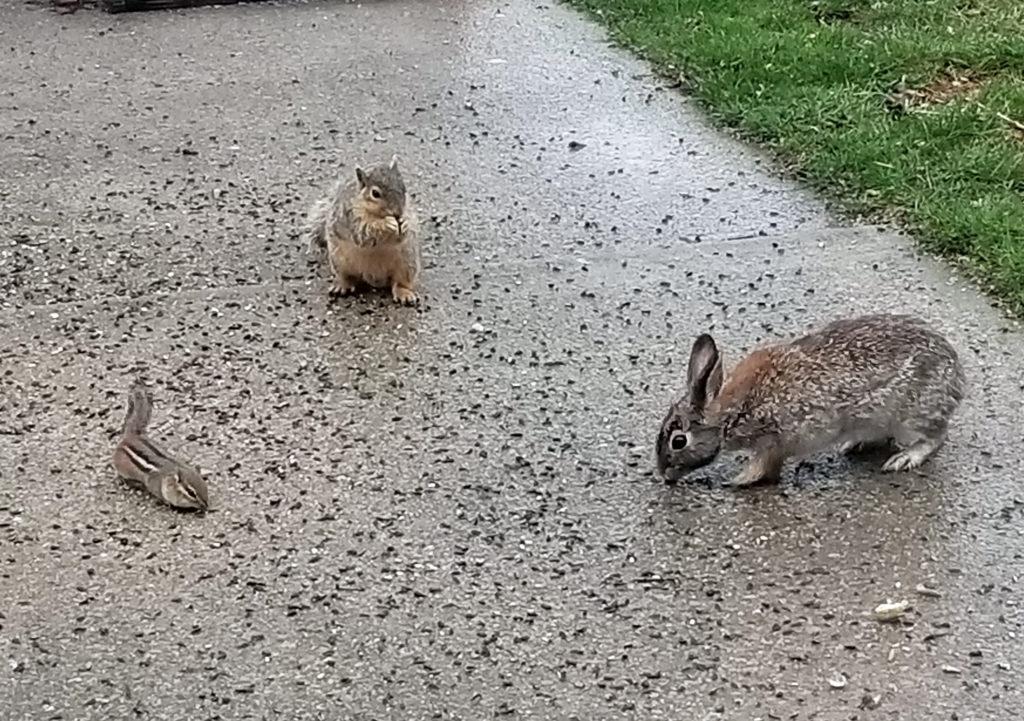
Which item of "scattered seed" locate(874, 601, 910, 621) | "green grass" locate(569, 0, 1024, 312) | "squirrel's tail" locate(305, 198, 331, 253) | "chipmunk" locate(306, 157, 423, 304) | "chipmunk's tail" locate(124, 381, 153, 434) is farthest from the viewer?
"green grass" locate(569, 0, 1024, 312)

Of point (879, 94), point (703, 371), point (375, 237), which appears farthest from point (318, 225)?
point (879, 94)

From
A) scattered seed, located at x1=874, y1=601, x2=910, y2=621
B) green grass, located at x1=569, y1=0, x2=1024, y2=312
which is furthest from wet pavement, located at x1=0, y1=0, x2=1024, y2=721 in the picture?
green grass, located at x1=569, y1=0, x2=1024, y2=312

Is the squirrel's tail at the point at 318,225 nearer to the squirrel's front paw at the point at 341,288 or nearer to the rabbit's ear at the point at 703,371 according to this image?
the squirrel's front paw at the point at 341,288

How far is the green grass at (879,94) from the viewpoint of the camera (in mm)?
6078

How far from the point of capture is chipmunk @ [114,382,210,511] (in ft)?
14.1

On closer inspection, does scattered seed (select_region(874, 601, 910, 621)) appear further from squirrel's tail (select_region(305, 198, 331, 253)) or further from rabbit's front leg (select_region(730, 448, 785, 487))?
squirrel's tail (select_region(305, 198, 331, 253))

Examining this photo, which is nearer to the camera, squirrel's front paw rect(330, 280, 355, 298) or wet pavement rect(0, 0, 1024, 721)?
wet pavement rect(0, 0, 1024, 721)

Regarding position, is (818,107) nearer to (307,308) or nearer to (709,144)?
(709,144)

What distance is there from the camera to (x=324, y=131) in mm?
7387

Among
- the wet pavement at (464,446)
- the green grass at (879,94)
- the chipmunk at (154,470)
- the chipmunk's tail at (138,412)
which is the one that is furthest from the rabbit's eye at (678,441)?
the green grass at (879,94)

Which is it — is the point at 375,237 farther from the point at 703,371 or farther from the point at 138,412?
the point at 703,371

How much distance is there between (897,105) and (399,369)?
308 cm

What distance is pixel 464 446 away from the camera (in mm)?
4656

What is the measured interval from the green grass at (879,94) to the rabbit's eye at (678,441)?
160cm
